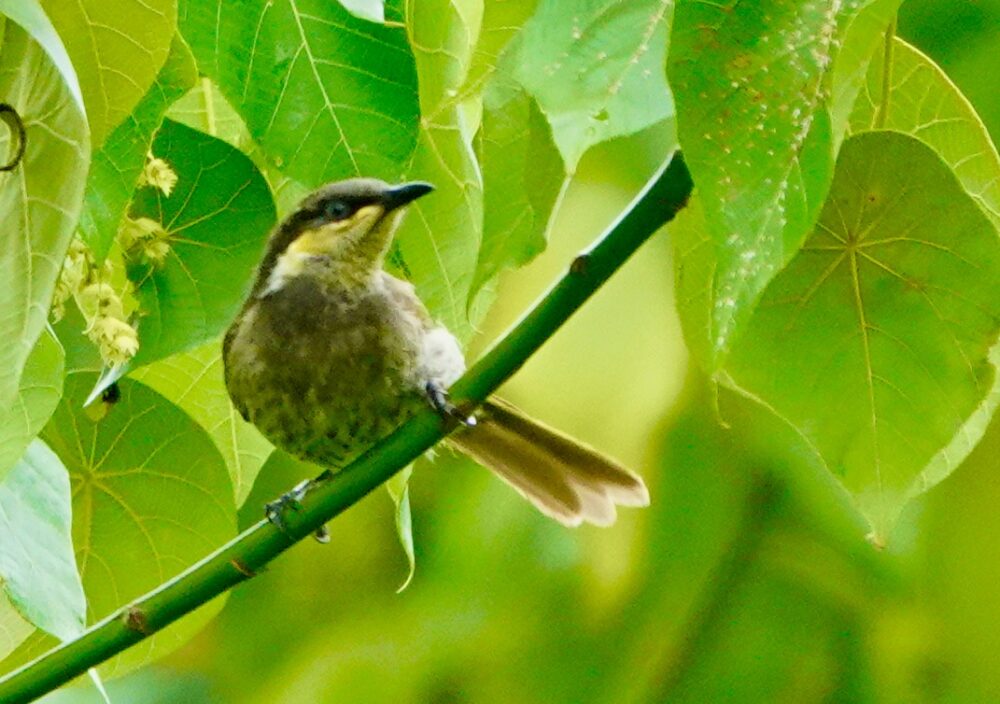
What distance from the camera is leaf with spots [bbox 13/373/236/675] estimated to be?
4.27 feet

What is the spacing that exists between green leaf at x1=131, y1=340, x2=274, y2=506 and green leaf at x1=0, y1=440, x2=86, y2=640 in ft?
0.48

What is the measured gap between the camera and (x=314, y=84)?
1.06m

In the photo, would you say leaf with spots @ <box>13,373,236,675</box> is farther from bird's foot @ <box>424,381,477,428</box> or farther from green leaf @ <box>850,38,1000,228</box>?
green leaf @ <box>850,38,1000,228</box>

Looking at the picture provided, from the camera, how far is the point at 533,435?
1.78 meters

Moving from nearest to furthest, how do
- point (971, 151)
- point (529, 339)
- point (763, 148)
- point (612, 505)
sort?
point (763, 148) < point (529, 339) < point (971, 151) < point (612, 505)

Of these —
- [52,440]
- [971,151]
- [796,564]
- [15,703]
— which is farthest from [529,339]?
[796,564]

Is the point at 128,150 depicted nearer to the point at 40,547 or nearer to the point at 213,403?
the point at 40,547

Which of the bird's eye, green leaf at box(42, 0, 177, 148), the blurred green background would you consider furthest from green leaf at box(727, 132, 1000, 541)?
the blurred green background

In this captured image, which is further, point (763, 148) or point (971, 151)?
point (971, 151)

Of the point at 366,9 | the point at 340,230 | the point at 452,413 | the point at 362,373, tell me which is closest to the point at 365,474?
the point at 452,413

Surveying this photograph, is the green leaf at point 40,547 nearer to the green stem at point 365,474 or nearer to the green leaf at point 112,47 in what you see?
the green stem at point 365,474

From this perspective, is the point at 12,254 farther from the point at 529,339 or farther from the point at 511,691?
the point at 511,691

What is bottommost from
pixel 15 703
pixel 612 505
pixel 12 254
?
pixel 15 703

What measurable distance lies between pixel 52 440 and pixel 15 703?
41cm
